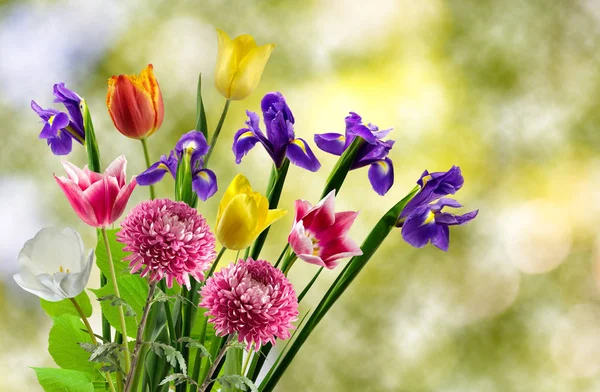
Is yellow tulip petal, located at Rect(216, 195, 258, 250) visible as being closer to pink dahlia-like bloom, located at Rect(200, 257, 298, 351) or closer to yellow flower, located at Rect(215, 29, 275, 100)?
pink dahlia-like bloom, located at Rect(200, 257, 298, 351)

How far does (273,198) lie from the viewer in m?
0.51

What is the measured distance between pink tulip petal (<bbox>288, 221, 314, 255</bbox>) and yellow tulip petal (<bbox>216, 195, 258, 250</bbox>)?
0.08ft

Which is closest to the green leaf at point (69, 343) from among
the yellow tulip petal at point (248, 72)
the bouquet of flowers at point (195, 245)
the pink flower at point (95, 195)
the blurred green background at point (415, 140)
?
the bouquet of flowers at point (195, 245)

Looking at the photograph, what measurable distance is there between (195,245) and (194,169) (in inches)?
3.9

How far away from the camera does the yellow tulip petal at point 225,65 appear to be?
0.56 metres

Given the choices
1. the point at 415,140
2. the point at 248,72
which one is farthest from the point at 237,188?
the point at 415,140

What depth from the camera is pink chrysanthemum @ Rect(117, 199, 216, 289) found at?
398 mm

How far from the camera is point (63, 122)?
1.69 feet

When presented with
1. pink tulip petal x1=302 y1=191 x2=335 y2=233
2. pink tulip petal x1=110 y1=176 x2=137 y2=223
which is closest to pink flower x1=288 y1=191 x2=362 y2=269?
pink tulip petal x1=302 y1=191 x2=335 y2=233

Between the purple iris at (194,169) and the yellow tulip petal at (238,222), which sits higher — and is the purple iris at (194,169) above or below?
above

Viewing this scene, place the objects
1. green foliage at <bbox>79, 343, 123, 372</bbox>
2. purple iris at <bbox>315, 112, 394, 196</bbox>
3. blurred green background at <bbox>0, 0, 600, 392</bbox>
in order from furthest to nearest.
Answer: blurred green background at <bbox>0, 0, 600, 392</bbox> < purple iris at <bbox>315, 112, 394, 196</bbox> < green foliage at <bbox>79, 343, 123, 372</bbox>

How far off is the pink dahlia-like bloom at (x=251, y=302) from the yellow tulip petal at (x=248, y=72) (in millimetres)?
187

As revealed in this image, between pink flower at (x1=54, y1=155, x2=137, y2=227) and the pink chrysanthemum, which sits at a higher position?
pink flower at (x1=54, y1=155, x2=137, y2=227)

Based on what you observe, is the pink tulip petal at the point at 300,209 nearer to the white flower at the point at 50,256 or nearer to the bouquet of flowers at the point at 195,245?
the bouquet of flowers at the point at 195,245
